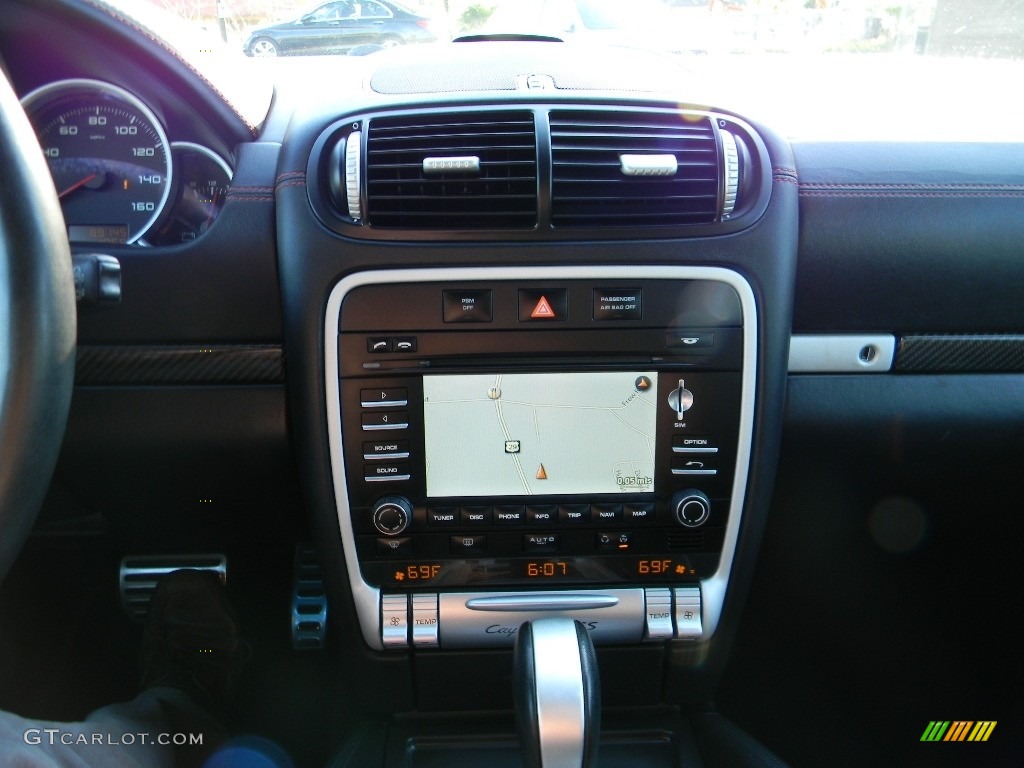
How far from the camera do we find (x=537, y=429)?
1.60 metres

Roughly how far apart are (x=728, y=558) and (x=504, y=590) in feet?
1.52

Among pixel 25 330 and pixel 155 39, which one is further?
pixel 155 39

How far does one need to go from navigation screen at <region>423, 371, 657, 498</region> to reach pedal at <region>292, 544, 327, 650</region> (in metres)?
0.65

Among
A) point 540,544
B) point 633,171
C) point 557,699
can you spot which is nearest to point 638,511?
point 540,544

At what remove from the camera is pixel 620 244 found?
60.2 inches

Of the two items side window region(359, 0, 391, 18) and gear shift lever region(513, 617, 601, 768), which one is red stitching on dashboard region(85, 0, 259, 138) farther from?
gear shift lever region(513, 617, 601, 768)

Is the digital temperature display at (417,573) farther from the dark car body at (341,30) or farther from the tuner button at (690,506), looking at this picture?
the dark car body at (341,30)

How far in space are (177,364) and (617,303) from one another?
912mm

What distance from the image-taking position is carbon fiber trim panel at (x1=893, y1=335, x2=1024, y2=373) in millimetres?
1780

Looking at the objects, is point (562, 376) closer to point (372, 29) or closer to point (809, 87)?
point (809, 87)

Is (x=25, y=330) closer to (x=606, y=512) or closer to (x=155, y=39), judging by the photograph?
(x=155, y=39)

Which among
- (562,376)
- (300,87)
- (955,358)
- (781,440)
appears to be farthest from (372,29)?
(955,358)

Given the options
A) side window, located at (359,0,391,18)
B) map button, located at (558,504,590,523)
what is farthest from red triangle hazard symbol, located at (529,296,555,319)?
side window, located at (359,0,391,18)

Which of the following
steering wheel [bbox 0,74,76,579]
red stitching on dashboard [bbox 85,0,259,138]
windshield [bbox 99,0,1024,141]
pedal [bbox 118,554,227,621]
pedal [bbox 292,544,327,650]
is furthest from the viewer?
A: pedal [bbox 118,554,227,621]
